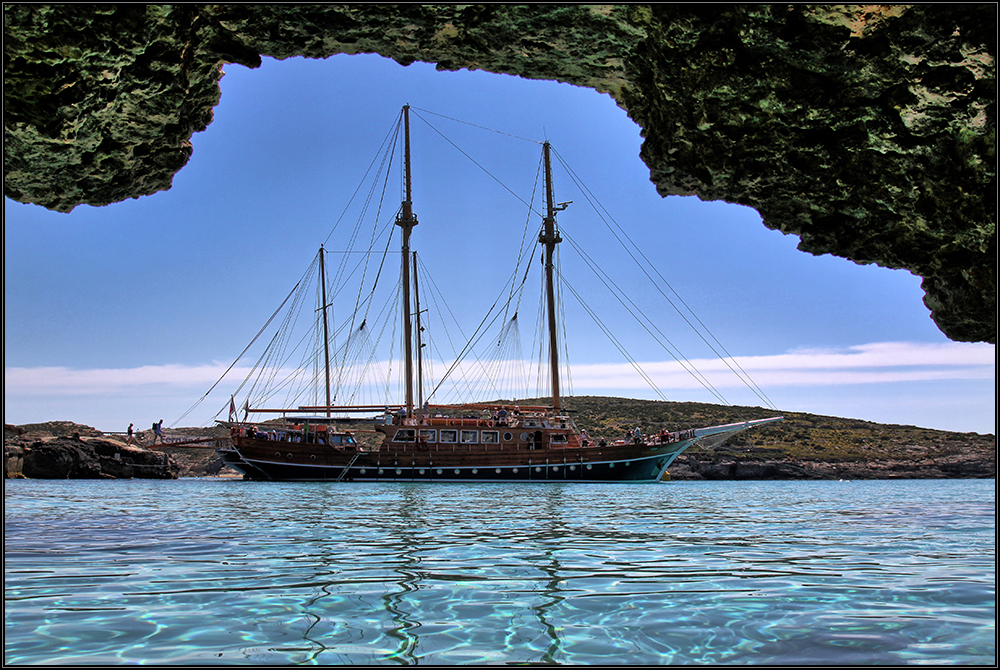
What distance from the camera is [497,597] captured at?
5.00 metres

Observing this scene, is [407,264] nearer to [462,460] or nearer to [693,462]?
[462,460]

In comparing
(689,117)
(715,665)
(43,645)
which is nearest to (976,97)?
(689,117)

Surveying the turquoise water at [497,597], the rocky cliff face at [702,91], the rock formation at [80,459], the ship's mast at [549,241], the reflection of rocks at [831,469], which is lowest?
the reflection of rocks at [831,469]

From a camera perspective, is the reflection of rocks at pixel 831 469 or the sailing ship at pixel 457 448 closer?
the sailing ship at pixel 457 448

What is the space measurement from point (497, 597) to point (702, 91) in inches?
190

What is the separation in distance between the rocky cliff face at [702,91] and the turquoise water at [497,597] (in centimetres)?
329

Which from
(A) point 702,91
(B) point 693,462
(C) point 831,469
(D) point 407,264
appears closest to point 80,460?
(D) point 407,264

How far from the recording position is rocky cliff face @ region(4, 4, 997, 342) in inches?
191

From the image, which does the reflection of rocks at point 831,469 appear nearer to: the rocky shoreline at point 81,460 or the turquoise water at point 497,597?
the rocky shoreline at point 81,460

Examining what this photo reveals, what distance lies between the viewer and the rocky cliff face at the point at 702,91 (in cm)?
486

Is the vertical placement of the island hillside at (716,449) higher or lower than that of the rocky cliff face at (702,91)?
lower

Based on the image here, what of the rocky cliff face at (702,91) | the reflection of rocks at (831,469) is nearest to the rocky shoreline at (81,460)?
the reflection of rocks at (831,469)

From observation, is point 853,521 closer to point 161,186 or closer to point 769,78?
point 769,78

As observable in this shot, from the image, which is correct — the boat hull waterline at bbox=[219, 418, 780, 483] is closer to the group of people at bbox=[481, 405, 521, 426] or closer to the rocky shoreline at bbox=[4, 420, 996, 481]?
the group of people at bbox=[481, 405, 521, 426]
